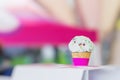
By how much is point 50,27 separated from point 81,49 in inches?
34.1

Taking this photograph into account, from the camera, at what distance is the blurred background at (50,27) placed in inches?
57.4

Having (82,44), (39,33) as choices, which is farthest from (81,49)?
(39,33)

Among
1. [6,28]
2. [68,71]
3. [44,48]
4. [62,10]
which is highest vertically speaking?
[62,10]

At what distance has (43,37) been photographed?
4.87 feet

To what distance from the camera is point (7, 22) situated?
1476 millimetres

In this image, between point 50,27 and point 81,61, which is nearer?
point 81,61

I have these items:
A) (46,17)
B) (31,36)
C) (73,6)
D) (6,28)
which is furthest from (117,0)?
(6,28)

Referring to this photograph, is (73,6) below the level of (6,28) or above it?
above

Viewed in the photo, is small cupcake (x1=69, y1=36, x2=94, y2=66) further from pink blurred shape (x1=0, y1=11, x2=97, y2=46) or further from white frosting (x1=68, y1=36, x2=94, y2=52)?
pink blurred shape (x1=0, y1=11, x2=97, y2=46)

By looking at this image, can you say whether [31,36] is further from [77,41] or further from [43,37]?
[77,41]

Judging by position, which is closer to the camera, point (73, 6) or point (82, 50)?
point (82, 50)

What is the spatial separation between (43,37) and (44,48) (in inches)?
2.6

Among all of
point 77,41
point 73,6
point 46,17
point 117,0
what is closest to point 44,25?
point 46,17

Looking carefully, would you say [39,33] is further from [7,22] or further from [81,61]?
[81,61]
